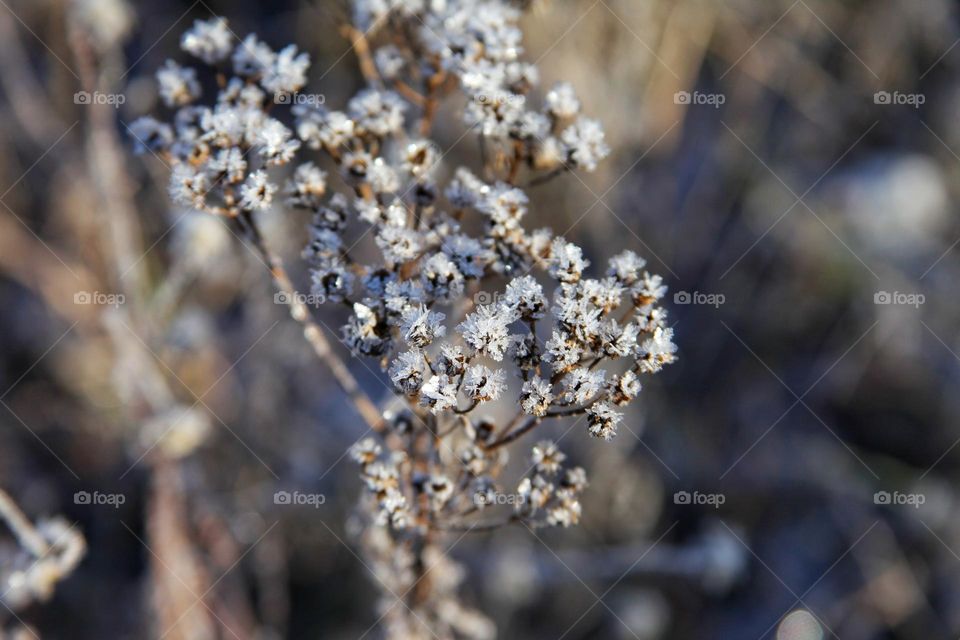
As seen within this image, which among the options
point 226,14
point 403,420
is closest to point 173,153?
point 403,420

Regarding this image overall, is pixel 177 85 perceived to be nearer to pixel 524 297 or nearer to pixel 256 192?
pixel 256 192

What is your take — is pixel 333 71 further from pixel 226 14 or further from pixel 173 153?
pixel 173 153

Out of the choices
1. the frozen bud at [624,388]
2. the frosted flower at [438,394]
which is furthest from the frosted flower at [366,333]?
the frozen bud at [624,388]

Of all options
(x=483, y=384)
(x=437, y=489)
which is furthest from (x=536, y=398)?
(x=437, y=489)

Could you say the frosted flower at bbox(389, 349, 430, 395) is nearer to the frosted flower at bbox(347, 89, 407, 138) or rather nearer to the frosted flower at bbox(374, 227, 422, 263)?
the frosted flower at bbox(374, 227, 422, 263)

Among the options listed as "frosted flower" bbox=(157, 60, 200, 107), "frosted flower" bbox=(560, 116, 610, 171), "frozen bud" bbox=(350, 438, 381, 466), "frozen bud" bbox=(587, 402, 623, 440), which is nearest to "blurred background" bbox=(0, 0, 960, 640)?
"frosted flower" bbox=(157, 60, 200, 107)

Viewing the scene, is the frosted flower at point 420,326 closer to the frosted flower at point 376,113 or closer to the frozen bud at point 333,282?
the frozen bud at point 333,282
